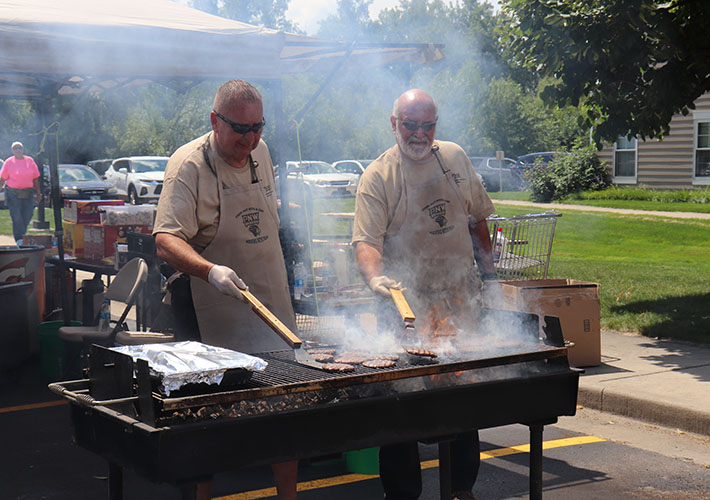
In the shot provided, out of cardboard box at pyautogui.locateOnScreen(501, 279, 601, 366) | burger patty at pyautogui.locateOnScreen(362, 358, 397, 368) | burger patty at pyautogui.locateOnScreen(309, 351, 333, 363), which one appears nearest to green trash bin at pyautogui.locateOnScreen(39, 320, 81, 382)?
cardboard box at pyautogui.locateOnScreen(501, 279, 601, 366)

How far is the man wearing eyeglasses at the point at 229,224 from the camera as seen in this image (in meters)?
3.33

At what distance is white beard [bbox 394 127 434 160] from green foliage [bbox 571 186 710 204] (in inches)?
752

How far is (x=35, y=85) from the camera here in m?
9.92

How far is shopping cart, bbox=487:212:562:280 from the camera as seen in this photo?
7520mm

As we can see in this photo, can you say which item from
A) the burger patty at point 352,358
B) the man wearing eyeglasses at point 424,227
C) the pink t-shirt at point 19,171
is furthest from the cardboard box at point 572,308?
the pink t-shirt at point 19,171

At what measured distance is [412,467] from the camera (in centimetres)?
359

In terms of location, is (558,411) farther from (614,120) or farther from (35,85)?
(35,85)

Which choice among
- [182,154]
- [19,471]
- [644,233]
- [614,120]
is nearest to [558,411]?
[182,154]

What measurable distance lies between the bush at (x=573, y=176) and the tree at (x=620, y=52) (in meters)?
16.0

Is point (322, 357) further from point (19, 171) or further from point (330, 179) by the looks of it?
point (330, 179)

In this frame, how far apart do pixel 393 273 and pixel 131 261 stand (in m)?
3.66

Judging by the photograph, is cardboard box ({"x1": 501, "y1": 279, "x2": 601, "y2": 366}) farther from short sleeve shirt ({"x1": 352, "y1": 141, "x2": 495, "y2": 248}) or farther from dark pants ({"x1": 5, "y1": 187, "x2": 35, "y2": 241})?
dark pants ({"x1": 5, "y1": 187, "x2": 35, "y2": 241})

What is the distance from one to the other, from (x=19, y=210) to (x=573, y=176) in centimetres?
1549

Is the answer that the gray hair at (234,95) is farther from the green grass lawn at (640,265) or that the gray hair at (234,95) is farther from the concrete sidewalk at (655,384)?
the green grass lawn at (640,265)
